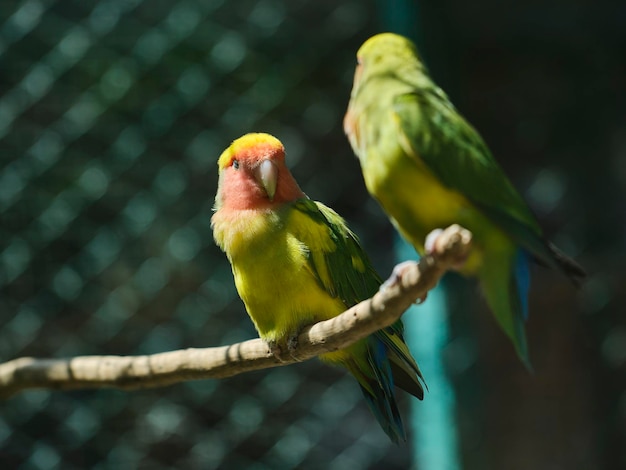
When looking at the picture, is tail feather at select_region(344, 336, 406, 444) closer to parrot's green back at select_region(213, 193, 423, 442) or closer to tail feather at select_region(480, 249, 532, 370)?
parrot's green back at select_region(213, 193, 423, 442)

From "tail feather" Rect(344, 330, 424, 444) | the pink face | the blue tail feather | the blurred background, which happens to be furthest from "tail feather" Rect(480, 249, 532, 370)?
the blurred background

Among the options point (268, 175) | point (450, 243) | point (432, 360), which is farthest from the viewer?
point (432, 360)

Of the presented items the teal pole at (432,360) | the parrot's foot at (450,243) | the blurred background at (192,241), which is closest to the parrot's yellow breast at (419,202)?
the parrot's foot at (450,243)

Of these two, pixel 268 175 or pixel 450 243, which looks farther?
pixel 268 175

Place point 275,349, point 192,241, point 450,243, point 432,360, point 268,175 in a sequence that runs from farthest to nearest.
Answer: point 192,241 → point 432,360 → point 275,349 → point 268,175 → point 450,243

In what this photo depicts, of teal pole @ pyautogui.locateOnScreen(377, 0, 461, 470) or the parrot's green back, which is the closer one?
the parrot's green back

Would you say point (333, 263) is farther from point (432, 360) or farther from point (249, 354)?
point (432, 360)

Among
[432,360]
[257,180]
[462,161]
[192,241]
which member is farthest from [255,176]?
[192,241]

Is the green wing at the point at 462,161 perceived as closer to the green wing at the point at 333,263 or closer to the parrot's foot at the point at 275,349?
the green wing at the point at 333,263

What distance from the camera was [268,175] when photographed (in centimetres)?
88

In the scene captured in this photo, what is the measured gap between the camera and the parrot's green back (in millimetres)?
982

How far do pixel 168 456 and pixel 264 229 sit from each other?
1.31m

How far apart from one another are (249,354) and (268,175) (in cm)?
24

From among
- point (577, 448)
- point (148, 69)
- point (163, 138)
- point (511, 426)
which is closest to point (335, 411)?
point (511, 426)
